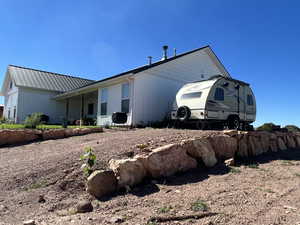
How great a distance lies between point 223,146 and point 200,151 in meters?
1.10

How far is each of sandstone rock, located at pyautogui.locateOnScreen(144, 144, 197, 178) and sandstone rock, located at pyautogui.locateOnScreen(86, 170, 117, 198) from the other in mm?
812

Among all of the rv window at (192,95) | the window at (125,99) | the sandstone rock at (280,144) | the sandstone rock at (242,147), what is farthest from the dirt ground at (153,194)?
the window at (125,99)

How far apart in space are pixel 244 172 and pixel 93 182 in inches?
138

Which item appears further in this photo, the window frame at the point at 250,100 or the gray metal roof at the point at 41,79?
the gray metal roof at the point at 41,79

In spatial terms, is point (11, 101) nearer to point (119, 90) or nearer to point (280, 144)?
point (119, 90)

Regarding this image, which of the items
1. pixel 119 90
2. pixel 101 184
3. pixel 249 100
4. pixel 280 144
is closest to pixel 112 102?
pixel 119 90

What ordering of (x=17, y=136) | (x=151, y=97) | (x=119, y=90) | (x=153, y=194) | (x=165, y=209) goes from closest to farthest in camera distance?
1. (x=165, y=209)
2. (x=153, y=194)
3. (x=17, y=136)
4. (x=151, y=97)
5. (x=119, y=90)

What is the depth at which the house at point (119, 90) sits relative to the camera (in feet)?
42.3

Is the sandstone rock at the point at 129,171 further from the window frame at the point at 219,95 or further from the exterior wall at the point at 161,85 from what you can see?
the exterior wall at the point at 161,85

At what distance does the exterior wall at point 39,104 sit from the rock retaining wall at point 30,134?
11451 millimetres

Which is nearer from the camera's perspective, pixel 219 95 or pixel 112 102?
pixel 219 95

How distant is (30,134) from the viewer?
9.77 metres

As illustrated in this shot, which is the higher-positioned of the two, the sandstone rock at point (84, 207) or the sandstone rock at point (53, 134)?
the sandstone rock at point (53, 134)

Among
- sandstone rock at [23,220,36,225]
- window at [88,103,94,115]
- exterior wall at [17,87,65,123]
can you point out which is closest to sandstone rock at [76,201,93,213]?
sandstone rock at [23,220,36,225]
